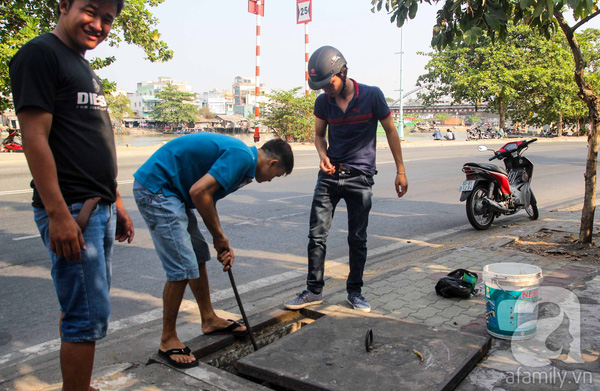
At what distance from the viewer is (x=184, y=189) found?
286cm

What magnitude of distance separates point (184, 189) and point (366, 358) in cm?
143

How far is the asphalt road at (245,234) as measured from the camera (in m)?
3.95

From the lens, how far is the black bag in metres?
3.94

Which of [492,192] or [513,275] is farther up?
[492,192]

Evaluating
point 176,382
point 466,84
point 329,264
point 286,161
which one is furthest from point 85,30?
point 466,84

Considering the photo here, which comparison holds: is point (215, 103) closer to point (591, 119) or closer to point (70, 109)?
point (591, 119)

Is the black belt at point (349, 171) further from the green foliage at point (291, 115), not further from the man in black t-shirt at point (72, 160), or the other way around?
the green foliage at point (291, 115)

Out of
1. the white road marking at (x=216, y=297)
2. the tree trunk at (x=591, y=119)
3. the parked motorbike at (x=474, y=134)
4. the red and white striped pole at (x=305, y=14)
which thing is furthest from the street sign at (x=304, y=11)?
the tree trunk at (x=591, y=119)

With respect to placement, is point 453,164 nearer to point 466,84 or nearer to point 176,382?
point 176,382

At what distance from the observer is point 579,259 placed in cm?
504

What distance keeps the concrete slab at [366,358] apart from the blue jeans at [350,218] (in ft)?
1.60

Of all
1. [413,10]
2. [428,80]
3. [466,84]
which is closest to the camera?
[413,10]

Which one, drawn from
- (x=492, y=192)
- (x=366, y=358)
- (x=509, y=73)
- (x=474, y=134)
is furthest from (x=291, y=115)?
(x=366, y=358)

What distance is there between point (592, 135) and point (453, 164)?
1049cm
